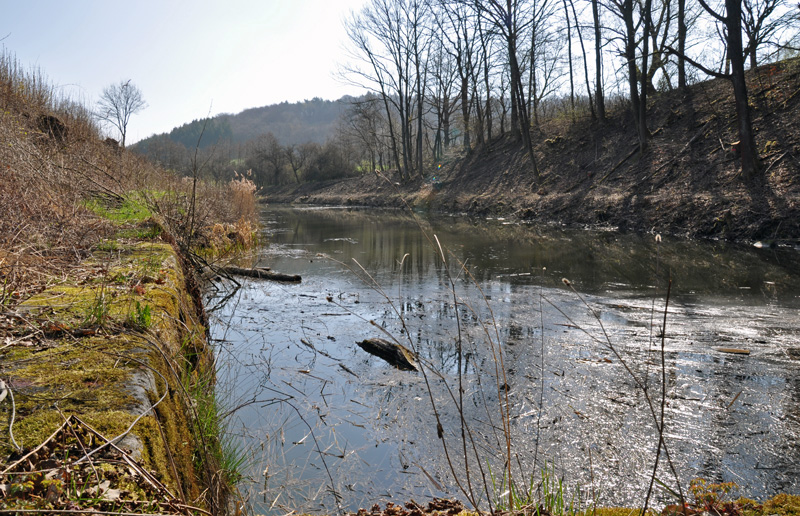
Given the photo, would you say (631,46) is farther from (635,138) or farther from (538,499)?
(538,499)

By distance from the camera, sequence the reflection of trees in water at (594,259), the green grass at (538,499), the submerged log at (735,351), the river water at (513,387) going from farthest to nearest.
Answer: the reflection of trees in water at (594,259)
the submerged log at (735,351)
the river water at (513,387)
the green grass at (538,499)

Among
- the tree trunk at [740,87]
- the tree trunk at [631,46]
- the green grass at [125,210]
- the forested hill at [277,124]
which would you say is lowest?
the green grass at [125,210]

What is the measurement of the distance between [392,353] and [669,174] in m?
13.2

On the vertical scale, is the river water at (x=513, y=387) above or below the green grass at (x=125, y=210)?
below

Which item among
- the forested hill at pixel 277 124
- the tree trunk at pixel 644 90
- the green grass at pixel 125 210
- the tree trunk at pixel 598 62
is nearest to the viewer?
the green grass at pixel 125 210

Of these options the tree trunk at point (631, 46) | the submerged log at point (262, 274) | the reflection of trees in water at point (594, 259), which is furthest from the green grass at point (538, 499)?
the tree trunk at point (631, 46)

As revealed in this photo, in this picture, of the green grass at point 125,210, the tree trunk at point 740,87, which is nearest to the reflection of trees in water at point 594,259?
the tree trunk at point 740,87

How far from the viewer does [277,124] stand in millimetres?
129625

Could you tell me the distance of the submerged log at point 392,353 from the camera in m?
4.48

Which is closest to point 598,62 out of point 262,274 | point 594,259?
point 594,259

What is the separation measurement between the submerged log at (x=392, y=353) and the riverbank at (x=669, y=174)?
4.17 meters

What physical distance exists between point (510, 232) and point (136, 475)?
14023 mm

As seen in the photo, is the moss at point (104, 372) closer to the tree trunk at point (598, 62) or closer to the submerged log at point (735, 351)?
the submerged log at point (735, 351)

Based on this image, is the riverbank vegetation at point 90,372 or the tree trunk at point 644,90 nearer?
the riverbank vegetation at point 90,372
